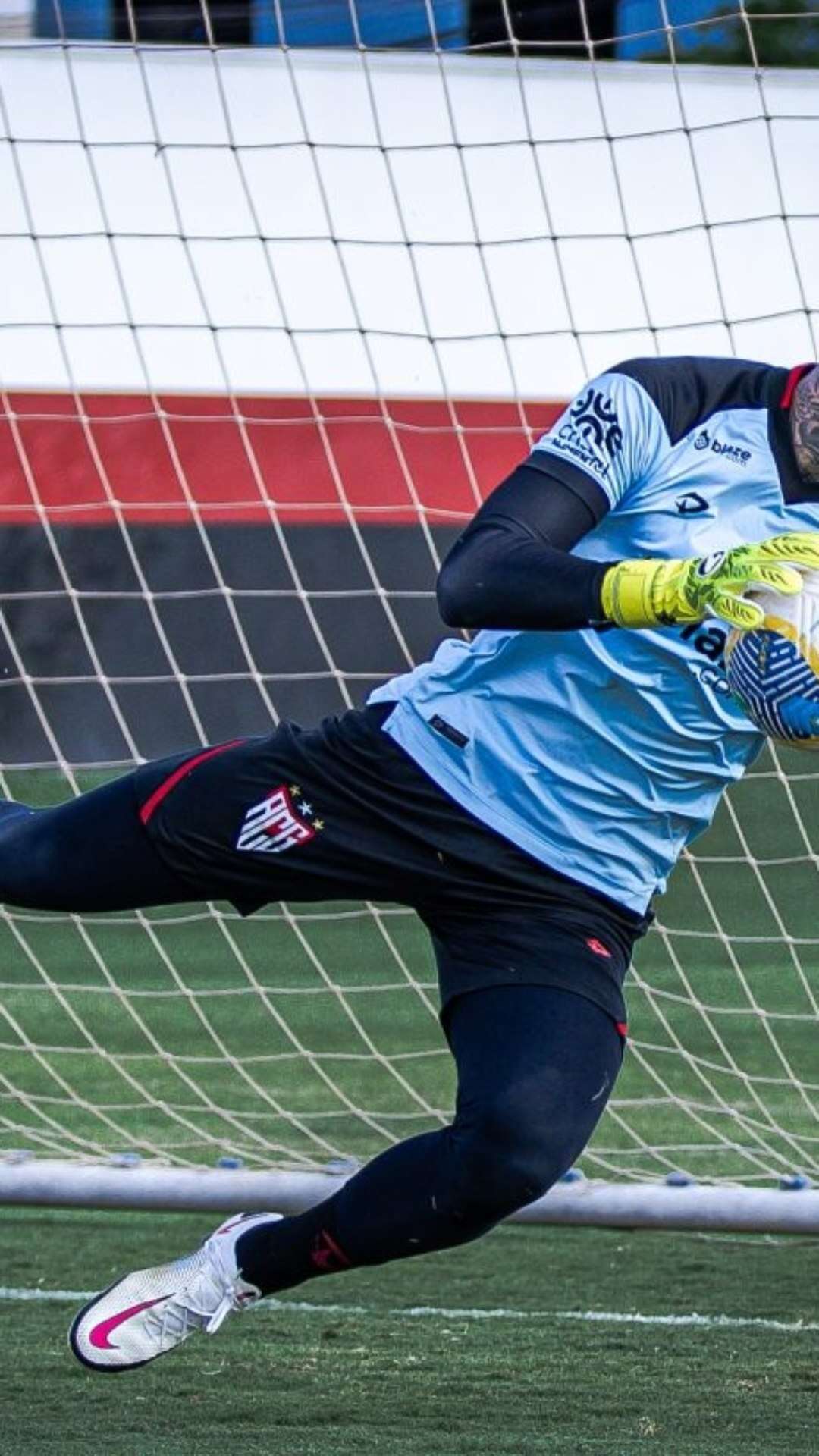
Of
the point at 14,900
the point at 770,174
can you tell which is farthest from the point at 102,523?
the point at 14,900

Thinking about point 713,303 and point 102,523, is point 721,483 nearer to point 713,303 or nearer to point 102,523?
point 713,303

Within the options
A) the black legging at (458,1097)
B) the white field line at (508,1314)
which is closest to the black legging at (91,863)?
the black legging at (458,1097)

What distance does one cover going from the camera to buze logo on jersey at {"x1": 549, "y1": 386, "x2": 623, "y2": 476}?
2.61 metres

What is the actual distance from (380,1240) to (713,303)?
17.2 feet

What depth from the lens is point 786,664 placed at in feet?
7.79

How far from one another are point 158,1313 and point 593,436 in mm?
1305

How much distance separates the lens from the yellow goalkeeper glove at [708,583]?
2.37 metres

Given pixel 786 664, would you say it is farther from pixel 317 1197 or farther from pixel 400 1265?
pixel 400 1265

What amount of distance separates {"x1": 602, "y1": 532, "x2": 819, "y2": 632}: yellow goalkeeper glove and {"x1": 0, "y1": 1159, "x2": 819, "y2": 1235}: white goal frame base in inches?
52.2

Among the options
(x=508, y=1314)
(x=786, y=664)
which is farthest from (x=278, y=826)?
(x=508, y=1314)

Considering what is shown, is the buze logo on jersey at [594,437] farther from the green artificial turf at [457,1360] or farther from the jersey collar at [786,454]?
the green artificial turf at [457,1360]

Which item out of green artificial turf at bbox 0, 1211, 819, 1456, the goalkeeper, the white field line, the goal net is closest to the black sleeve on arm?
the goalkeeper

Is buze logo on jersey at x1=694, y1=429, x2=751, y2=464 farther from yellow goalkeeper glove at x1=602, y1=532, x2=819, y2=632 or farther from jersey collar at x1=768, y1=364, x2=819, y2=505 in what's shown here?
yellow goalkeeper glove at x1=602, y1=532, x2=819, y2=632

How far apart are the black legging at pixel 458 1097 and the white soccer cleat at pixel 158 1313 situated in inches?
1.8
